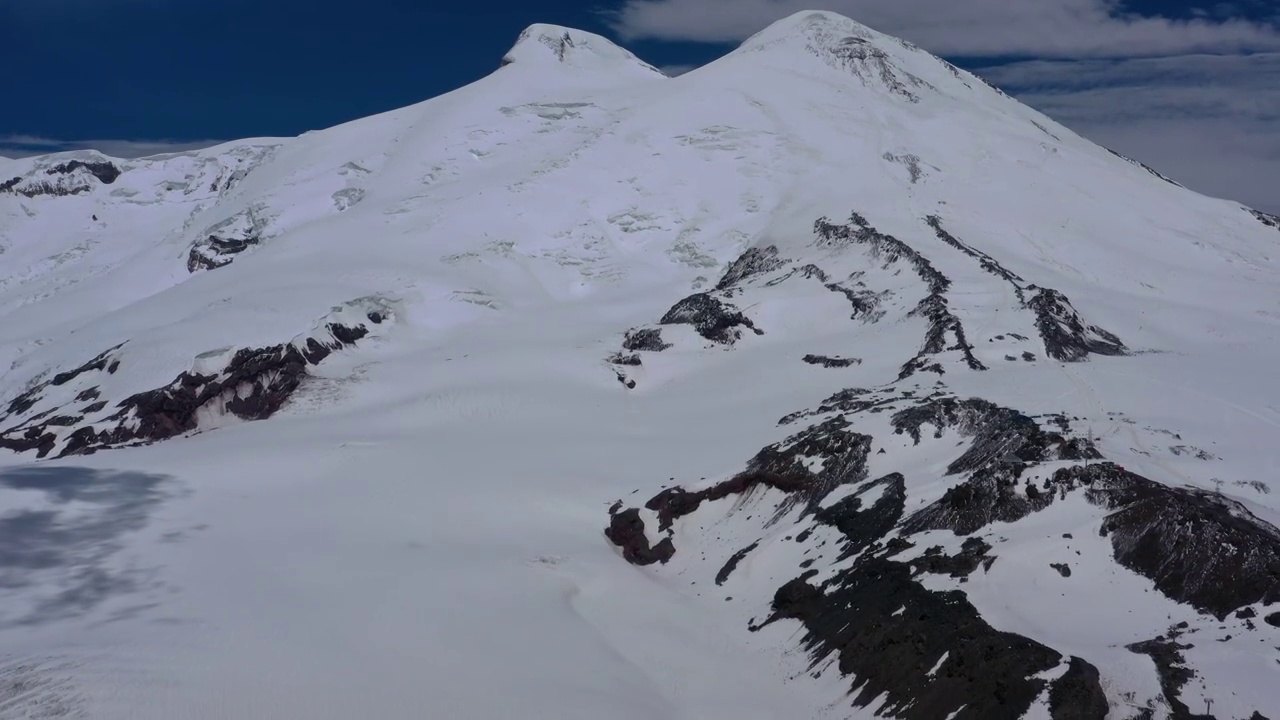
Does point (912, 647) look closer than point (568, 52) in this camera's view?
Yes

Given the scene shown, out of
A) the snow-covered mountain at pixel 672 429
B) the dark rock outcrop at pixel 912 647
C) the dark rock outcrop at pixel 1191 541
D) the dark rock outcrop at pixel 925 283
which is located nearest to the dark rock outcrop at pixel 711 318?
the snow-covered mountain at pixel 672 429

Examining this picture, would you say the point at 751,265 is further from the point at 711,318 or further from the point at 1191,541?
the point at 1191,541

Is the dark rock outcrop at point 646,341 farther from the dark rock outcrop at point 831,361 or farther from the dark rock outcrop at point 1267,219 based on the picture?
the dark rock outcrop at point 1267,219

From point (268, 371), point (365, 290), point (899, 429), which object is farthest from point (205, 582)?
point (365, 290)

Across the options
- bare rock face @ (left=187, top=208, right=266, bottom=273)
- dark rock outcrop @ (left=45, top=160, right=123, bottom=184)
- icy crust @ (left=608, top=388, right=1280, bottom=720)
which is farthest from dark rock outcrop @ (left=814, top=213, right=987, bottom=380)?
dark rock outcrop @ (left=45, top=160, right=123, bottom=184)

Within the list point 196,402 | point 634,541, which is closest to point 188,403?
point 196,402

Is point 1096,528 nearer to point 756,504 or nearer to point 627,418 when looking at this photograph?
point 756,504

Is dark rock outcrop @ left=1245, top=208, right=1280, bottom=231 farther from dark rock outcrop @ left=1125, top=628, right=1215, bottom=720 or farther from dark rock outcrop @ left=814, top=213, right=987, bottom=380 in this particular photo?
dark rock outcrop @ left=1125, top=628, right=1215, bottom=720
